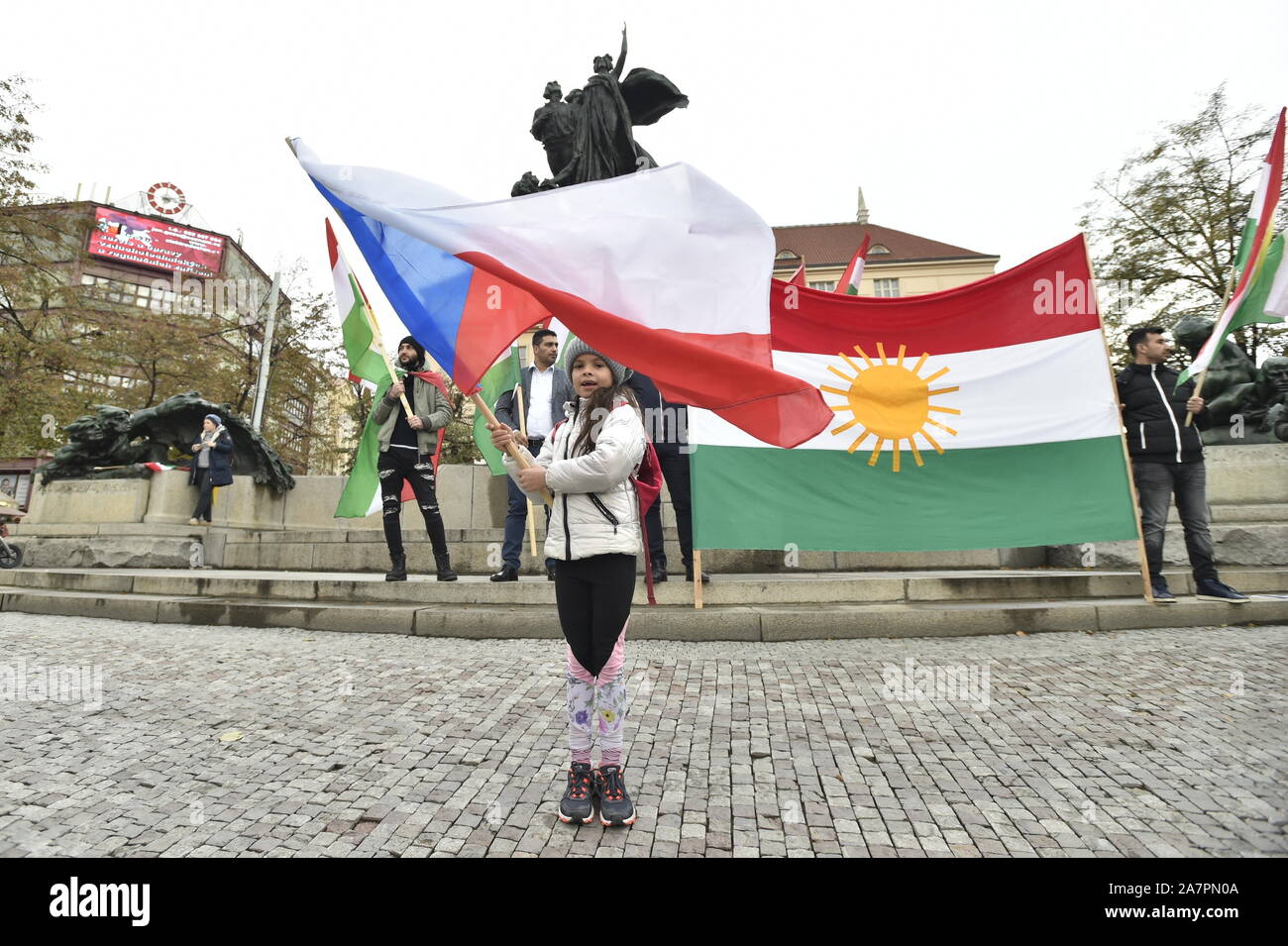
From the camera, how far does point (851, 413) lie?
5949 millimetres

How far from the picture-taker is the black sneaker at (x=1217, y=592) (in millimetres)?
5703

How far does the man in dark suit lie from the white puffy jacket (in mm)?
3898

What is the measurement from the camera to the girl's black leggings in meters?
2.45

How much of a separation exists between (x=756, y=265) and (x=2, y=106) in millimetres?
25187

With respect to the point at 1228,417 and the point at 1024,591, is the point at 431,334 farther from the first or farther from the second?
the point at 1228,417

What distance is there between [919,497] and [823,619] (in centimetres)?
143

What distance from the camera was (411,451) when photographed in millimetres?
6461

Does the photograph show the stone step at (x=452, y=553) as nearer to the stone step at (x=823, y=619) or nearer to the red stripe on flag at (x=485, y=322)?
the stone step at (x=823, y=619)

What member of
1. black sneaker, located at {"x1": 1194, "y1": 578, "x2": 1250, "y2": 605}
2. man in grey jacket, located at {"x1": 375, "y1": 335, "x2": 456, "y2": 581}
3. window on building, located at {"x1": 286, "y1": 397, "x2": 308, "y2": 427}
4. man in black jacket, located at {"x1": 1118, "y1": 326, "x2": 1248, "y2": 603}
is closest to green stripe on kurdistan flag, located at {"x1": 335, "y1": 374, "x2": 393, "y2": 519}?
man in grey jacket, located at {"x1": 375, "y1": 335, "x2": 456, "y2": 581}

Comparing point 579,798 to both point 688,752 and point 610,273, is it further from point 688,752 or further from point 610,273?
point 610,273

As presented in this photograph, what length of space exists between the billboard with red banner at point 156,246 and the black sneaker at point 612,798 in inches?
2607

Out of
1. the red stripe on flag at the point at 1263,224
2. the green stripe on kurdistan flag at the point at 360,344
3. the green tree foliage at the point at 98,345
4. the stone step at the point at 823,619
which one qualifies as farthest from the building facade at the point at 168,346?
the red stripe on flag at the point at 1263,224
